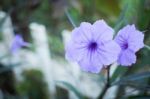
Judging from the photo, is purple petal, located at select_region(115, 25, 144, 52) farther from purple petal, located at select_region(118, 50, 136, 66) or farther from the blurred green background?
the blurred green background

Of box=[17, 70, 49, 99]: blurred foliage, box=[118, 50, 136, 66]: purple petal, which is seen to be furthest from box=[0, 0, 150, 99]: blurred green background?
box=[118, 50, 136, 66]: purple petal

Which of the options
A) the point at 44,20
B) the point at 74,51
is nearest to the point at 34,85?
the point at 44,20

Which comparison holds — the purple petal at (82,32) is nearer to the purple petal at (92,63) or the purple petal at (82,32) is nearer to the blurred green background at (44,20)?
the purple petal at (92,63)

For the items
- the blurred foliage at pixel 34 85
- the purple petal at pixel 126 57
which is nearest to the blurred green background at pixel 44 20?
the blurred foliage at pixel 34 85

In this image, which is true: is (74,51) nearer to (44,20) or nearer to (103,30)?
(103,30)

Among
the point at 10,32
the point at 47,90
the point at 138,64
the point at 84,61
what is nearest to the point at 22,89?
the point at 47,90

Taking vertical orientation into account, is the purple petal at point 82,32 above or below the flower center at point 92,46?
above
